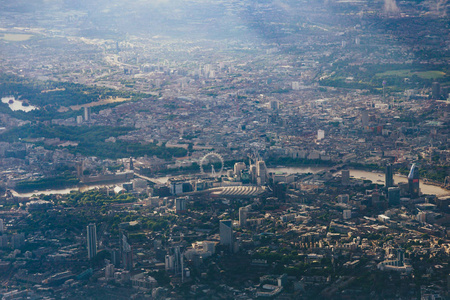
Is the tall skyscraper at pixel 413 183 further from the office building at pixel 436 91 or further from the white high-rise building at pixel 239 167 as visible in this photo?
the office building at pixel 436 91

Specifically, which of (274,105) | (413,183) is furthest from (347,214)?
(274,105)

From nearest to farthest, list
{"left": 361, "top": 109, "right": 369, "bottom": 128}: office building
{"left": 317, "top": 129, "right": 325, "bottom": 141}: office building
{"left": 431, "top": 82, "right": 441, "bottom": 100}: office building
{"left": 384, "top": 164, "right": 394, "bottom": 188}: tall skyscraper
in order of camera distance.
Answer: {"left": 384, "top": 164, "right": 394, "bottom": 188}: tall skyscraper, {"left": 317, "top": 129, "right": 325, "bottom": 141}: office building, {"left": 361, "top": 109, "right": 369, "bottom": 128}: office building, {"left": 431, "top": 82, "right": 441, "bottom": 100}: office building

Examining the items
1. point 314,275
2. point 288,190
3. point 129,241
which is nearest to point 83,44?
point 288,190

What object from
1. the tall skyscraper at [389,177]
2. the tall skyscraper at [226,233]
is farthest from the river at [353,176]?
the tall skyscraper at [226,233]

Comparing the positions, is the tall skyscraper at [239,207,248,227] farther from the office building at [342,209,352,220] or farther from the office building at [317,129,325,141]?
the office building at [317,129,325,141]

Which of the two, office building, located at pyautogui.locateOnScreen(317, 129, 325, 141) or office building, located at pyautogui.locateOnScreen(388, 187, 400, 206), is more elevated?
office building, located at pyautogui.locateOnScreen(317, 129, 325, 141)

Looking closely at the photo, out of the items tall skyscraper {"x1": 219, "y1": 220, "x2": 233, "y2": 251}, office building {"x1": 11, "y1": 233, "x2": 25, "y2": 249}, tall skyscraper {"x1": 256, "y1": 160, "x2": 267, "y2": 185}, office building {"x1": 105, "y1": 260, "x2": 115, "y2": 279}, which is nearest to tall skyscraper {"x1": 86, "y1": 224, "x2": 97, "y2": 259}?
office building {"x1": 105, "y1": 260, "x2": 115, "y2": 279}
